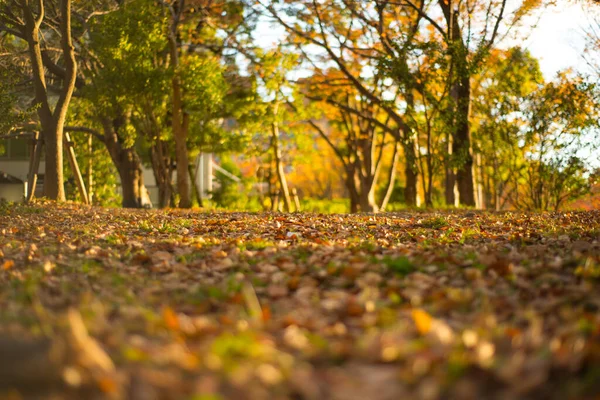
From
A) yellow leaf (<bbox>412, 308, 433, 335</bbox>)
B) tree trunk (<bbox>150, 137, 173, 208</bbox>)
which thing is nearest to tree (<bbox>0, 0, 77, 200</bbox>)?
tree trunk (<bbox>150, 137, 173, 208</bbox>)

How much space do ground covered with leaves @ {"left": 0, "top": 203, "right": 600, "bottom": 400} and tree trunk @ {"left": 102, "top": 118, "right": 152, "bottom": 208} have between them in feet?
55.2

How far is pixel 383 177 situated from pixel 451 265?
43.1m

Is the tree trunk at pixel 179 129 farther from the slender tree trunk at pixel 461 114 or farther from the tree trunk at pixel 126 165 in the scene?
the slender tree trunk at pixel 461 114

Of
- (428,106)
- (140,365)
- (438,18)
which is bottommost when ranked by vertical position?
(140,365)

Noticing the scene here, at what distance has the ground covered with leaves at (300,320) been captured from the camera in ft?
9.02

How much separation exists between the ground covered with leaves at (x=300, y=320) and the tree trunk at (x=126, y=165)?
55.2 feet

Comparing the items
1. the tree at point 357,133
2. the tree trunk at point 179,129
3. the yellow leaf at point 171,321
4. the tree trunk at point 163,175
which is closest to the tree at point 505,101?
the tree at point 357,133

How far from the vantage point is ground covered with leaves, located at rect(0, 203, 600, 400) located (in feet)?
9.02

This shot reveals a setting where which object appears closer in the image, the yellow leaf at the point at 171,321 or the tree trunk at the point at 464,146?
the yellow leaf at the point at 171,321

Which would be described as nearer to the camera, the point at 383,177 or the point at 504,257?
the point at 504,257

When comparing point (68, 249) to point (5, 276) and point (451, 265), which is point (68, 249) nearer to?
point (5, 276)

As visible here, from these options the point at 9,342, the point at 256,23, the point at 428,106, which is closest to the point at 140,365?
the point at 9,342

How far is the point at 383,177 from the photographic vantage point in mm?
48344

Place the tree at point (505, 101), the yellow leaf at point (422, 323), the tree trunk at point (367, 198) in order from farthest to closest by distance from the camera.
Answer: the tree trunk at point (367, 198)
the tree at point (505, 101)
the yellow leaf at point (422, 323)
